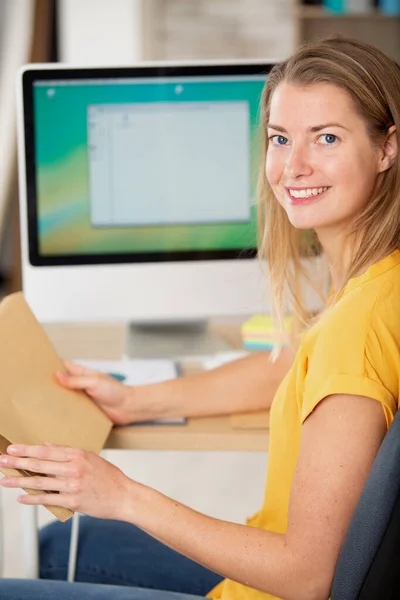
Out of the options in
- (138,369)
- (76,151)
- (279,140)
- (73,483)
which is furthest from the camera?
(76,151)

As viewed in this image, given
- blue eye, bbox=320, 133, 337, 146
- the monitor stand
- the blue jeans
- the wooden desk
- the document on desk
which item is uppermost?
blue eye, bbox=320, 133, 337, 146

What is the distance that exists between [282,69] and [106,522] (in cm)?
75

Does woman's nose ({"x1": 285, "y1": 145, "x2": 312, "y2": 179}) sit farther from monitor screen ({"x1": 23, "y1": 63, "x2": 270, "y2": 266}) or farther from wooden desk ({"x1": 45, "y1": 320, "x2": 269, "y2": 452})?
monitor screen ({"x1": 23, "y1": 63, "x2": 270, "y2": 266})

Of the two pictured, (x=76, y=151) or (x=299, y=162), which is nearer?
(x=299, y=162)

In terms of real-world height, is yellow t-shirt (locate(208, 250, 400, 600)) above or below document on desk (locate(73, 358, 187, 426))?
above

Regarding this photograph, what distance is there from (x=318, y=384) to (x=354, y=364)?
0.14ft

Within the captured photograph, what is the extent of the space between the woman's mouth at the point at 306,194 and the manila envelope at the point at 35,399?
16.0 inches

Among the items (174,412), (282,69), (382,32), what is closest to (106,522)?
(174,412)

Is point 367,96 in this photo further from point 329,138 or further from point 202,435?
point 202,435

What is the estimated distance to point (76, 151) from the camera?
1.75m

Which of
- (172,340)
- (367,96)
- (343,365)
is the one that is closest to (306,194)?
(367,96)

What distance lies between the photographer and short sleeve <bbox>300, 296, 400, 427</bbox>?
0.93m

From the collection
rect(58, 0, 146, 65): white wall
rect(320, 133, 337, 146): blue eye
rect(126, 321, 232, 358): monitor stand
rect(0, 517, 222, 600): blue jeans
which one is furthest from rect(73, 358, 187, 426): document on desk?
rect(58, 0, 146, 65): white wall

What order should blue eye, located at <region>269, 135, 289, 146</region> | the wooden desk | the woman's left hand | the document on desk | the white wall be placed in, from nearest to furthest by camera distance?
the woman's left hand
blue eye, located at <region>269, 135, 289, 146</region>
the wooden desk
the document on desk
the white wall
